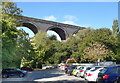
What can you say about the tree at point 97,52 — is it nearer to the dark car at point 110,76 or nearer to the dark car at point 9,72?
the dark car at point 9,72

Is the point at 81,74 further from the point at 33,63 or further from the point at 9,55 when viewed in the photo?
the point at 33,63

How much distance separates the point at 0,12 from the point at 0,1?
4.01 ft

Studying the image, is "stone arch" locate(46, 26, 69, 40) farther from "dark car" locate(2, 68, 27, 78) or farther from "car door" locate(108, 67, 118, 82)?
"car door" locate(108, 67, 118, 82)

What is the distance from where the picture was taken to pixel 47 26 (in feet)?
172

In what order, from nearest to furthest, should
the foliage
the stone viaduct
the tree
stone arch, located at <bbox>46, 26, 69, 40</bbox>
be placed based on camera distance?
1. the foliage
2. the tree
3. the stone viaduct
4. stone arch, located at <bbox>46, 26, 69, 40</bbox>

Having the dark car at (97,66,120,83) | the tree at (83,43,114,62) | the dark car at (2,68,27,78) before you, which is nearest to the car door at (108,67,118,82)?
the dark car at (97,66,120,83)

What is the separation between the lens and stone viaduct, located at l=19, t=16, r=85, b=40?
4815 centimetres

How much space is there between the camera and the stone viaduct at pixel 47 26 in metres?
48.1

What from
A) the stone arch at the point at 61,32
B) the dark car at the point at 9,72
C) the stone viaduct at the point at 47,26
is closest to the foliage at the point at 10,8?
the dark car at the point at 9,72

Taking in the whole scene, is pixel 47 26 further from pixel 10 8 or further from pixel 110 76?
pixel 110 76

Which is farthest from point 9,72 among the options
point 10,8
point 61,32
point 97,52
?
point 61,32

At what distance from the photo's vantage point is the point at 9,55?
17172 mm

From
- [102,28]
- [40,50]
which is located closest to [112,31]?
[102,28]

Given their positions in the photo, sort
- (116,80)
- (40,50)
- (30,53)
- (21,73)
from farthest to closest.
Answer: (40,50)
(30,53)
(21,73)
(116,80)
